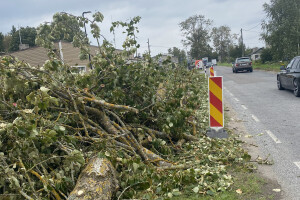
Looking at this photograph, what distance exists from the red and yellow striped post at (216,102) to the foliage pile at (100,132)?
423 millimetres

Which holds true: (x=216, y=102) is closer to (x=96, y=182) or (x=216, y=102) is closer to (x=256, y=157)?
(x=256, y=157)

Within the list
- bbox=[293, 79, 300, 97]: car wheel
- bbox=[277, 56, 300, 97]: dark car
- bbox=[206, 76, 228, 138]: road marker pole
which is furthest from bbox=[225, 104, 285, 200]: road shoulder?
bbox=[277, 56, 300, 97]: dark car

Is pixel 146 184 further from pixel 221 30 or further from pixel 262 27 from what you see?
pixel 221 30

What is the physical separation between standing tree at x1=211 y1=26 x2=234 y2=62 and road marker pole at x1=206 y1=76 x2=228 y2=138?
113176 millimetres

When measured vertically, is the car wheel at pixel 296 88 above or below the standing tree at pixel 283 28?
below

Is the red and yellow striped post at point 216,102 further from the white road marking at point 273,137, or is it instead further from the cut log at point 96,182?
the cut log at point 96,182

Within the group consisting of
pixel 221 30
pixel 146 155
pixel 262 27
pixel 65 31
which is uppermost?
pixel 221 30

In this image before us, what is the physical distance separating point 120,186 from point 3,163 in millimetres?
1335

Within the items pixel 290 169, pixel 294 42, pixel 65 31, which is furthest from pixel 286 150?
pixel 294 42

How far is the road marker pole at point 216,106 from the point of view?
238 inches

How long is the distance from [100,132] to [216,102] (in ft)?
9.18

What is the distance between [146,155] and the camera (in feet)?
14.4

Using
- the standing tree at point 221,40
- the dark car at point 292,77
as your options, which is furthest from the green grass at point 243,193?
the standing tree at point 221,40

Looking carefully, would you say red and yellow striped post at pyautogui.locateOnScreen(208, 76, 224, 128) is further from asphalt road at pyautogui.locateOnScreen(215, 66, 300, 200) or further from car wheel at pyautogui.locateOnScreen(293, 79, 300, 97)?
car wheel at pyautogui.locateOnScreen(293, 79, 300, 97)
